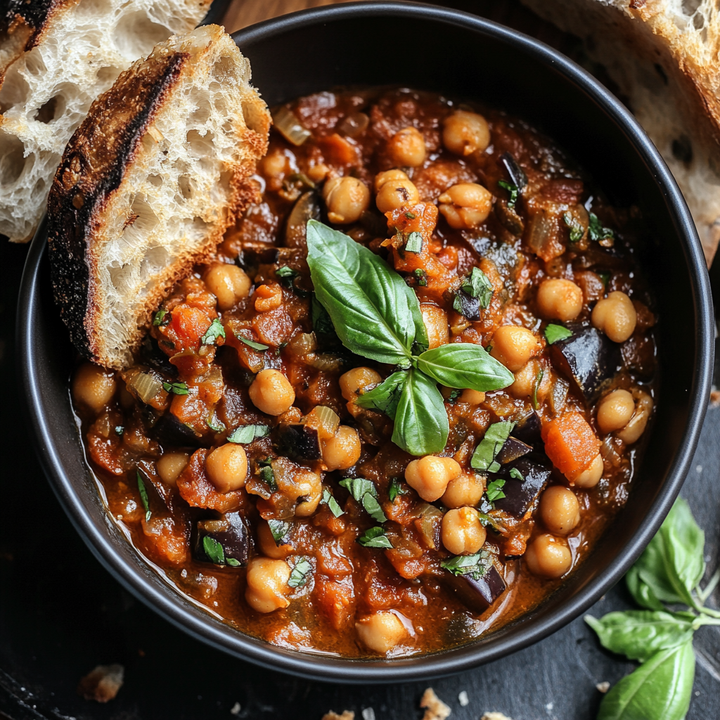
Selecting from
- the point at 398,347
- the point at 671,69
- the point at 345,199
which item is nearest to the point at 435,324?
the point at 398,347

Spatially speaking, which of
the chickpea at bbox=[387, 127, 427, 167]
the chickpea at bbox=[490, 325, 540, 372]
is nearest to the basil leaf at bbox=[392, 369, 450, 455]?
the chickpea at bbox=[490, 325, 540, 372]

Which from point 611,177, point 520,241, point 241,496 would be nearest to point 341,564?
point 241,496

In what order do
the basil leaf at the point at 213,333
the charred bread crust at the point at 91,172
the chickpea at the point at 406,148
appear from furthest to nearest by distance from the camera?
the chickpea at the point at 406,148, the basil leaf at the point at 213,333, the charred bread crust at the point at 91,172

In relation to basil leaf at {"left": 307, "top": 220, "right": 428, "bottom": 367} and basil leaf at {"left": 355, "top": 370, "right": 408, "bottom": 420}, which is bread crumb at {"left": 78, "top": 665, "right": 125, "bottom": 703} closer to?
basil leaf at {"left": 355, "top": 370, "right": 408, "bottom": 420}

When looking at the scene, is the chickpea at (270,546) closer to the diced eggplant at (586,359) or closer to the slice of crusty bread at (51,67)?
the diced eggplant at (586,359)

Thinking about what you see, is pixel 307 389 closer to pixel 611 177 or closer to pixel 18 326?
pixel 18 326

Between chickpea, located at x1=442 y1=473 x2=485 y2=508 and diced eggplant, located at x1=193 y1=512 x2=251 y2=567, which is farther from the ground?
chickpea, located at x1=442 y1=473 x2=485 y2=508

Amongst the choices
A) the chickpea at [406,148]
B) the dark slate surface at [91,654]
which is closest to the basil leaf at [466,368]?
the chickpea at [406,148]
